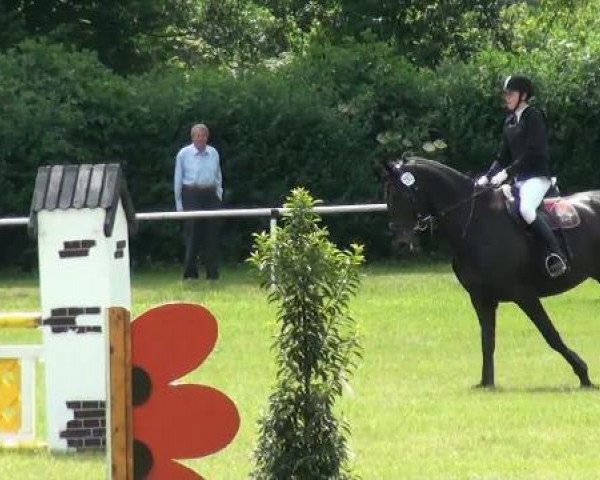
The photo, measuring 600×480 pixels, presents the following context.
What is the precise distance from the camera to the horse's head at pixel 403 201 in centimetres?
A: 1432

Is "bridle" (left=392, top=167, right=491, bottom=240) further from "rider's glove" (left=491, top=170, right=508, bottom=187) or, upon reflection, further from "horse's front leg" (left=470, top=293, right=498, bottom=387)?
"horse's front leg" (left=470, top=293, right=498, bottom=387)

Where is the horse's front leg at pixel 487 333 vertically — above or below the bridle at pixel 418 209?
below

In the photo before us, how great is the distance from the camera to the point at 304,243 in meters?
7.40

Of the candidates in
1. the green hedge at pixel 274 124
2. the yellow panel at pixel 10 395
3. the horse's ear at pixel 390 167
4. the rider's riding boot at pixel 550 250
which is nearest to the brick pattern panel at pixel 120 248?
the yellow panel at pixel 10 395

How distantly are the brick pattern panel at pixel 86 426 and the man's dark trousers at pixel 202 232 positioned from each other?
11.9 m

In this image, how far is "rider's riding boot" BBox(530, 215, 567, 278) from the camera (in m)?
14.5

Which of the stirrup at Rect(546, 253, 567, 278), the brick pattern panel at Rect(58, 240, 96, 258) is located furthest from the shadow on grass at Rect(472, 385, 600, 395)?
the brick pattern panel at Rect(58, 240, 96, 258)

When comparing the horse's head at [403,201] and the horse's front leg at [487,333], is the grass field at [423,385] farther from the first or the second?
the horse's head at [403,201]

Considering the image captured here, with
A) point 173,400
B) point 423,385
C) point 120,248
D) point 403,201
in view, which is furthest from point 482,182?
point 173,400

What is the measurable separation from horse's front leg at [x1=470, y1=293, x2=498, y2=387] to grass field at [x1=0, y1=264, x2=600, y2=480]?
0.21m

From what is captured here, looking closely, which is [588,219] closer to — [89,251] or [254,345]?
[254,345]

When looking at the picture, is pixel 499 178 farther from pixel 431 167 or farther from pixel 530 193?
pixel 431 167

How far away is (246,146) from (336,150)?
52.6 inches

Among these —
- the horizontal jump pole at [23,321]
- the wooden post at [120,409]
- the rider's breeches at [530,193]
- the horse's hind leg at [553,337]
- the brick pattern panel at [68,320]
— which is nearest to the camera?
the wooden post at [120,409]
